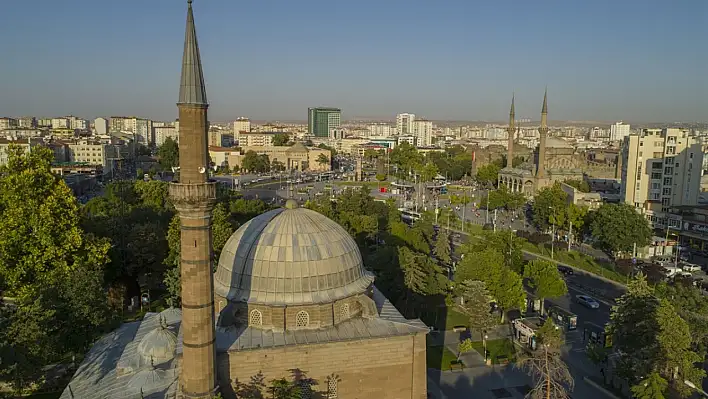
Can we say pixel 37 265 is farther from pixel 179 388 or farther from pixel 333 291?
pixel 333 291

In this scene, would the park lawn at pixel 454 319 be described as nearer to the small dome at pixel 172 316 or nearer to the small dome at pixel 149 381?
the small dome at pixel 172 316

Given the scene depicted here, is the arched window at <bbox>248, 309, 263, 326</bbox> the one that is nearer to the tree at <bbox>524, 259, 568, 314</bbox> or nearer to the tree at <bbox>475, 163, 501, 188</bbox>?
the tree at <bbox>524, 259, 568, 314</bbox>

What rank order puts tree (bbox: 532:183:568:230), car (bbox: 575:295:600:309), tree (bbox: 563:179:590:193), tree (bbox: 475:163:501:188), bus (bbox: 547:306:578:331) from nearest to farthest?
bus (bbox: 547:306:578:331) → car (bbox: 575:295:600:309) → tree (bbox: 532:183:568:230) → tree (bbox: 563:179:590:193) → tree (bbox: 475:163:501:188)

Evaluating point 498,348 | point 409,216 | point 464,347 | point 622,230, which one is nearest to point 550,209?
point 622,230

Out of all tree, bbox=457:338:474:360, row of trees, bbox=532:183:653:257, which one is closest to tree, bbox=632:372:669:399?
tree, bbox=457:338:474:360

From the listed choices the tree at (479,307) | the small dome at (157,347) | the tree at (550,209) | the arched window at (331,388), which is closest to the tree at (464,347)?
the tree at (479,307)

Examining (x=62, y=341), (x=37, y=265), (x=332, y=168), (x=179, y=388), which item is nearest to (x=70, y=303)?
(x=62, y=341)

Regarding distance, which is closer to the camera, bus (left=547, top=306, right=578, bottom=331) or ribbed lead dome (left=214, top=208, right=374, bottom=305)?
ribbed lead dome (left=214, top=208, right=374, bottom=305)
